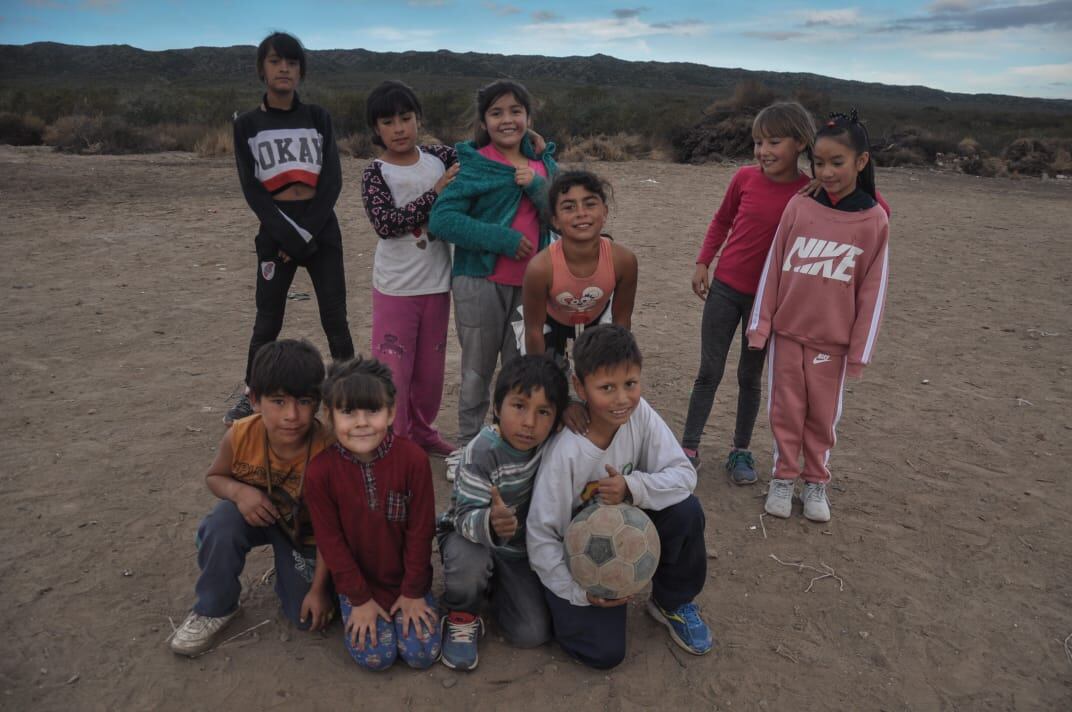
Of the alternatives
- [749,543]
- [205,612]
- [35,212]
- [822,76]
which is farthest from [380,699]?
[822,76]

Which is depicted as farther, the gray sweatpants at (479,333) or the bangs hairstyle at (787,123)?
the gray sweatpants at (479,333)

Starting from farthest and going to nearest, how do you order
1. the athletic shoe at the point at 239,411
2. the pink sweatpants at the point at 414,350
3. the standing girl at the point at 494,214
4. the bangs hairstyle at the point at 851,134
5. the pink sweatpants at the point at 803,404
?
the athletic shoe at the point at 239,411
the pink sweatpants at the point at 414,350
the pink sweatpants at the point at 803,404
the standing girl at the point at 494,214
the bangs hairstyle at the point at 851,134

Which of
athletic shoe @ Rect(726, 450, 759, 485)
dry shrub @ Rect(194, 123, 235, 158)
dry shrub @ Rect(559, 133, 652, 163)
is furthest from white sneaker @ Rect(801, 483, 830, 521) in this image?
dry shrub @ Rect(194, 123, 235, 158)

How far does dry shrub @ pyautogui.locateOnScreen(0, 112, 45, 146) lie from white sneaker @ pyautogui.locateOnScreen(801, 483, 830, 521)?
823 inches

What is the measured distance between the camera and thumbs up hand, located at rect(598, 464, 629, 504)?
252 centimetres

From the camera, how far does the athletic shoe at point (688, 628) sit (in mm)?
2646

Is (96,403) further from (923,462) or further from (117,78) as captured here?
(117,78)

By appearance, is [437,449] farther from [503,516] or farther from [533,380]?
[533,380]

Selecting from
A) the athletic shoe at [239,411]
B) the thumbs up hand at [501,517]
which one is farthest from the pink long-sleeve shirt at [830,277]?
the athletic shoe at [239,411]

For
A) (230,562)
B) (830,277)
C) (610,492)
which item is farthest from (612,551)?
(830,277)

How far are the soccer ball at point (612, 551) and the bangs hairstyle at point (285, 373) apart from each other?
101 centimetres

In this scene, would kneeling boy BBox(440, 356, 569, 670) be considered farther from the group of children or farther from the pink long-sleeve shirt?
the pink long-sleeve shirt

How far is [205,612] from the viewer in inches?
103

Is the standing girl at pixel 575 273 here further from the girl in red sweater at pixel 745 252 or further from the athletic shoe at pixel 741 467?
the athletic shoe at pixel 741 467
